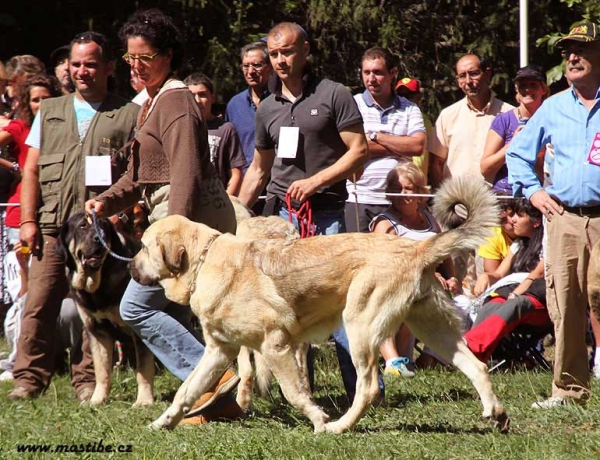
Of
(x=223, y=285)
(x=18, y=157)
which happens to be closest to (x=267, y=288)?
(x=223, y=285)

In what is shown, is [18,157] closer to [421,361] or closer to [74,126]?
[74,126]

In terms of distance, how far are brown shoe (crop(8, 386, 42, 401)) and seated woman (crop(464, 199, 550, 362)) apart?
3.28 meters

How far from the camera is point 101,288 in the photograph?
22.0 ft

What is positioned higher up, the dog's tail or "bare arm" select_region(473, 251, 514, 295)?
the dog's tail

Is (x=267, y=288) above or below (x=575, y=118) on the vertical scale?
below

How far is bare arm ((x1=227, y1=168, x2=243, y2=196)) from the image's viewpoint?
7996 mm

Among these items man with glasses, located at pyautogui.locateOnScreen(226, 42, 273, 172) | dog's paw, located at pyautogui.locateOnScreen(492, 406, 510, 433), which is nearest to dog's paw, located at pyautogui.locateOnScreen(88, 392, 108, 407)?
man with glasses, located at pyautogui.locateOnScreen(226, 42, 273, 172)

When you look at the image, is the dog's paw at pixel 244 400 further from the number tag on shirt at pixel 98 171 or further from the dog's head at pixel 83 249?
the number tag on shirt at pixel 98 171

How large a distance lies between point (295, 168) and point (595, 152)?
74.0 inches

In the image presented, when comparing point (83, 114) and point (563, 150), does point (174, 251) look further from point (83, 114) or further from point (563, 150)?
point (563, 150)

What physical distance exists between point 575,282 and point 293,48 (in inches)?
89.6

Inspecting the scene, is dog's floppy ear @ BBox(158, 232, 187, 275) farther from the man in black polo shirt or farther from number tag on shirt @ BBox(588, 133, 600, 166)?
number tag on shirt @ BBox(588, 133, 600, 166)

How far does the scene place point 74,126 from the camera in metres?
6.75

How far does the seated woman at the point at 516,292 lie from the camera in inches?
306
